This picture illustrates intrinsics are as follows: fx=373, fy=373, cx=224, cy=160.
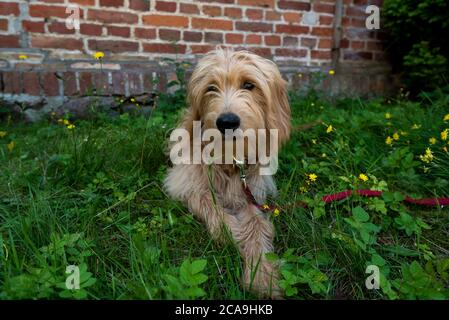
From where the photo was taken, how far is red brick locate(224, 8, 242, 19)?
4.36 m

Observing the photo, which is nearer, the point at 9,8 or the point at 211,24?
the point at 9,8

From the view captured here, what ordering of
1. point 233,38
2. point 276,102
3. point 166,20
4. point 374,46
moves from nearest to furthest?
point 276,102 < point 166,20 < point 233,38 < point 374,46

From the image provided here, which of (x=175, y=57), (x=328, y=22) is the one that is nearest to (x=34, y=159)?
(x=175, y=57)

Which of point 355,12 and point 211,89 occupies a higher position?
point 355,12

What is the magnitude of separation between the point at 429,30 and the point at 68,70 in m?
4.15

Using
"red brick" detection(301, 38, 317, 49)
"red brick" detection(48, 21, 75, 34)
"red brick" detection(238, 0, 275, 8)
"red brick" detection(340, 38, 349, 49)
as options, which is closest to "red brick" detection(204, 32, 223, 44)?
"red brick" detection(238, 0, 275, 8)

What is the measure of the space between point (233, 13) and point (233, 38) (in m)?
0.28

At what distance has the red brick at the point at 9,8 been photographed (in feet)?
12.0

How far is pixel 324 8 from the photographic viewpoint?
474 cm

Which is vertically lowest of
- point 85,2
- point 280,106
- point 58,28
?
point 280,106

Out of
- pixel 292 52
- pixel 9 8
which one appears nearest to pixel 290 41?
pixel 292 52

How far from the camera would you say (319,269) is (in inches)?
71.3

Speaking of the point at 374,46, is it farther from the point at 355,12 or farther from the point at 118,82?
the point at 118,82

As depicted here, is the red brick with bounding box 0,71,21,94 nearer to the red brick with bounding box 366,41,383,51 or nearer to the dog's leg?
the dog's leg
